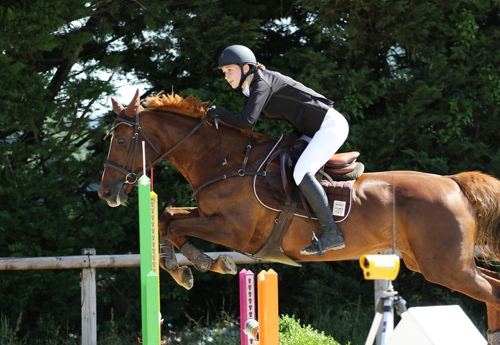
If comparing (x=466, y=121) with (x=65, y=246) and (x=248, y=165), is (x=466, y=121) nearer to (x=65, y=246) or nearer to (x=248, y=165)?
(x=248, y=165)

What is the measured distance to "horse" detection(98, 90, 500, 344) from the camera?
4758mm

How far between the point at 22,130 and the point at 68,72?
1014 mm

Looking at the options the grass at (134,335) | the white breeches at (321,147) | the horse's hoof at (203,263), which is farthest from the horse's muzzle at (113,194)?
the grass at (134,335)

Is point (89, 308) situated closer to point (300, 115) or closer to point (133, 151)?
point (133, 151)

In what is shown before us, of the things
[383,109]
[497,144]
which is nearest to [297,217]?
[383,109]

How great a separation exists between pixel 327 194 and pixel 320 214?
0.79 feet

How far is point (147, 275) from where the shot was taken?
11.2 feet

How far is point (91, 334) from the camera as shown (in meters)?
6.11

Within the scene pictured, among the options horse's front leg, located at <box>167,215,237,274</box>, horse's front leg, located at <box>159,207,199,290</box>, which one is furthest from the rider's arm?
horse's front leg, located at <box>159,207,199,290</box>

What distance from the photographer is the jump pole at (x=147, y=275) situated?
3.36m

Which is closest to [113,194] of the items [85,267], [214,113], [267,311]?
[214,113]

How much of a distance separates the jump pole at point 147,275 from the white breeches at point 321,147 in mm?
1262

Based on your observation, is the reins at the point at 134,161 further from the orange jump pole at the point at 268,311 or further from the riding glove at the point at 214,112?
the orange jump pole at the point at 268,311

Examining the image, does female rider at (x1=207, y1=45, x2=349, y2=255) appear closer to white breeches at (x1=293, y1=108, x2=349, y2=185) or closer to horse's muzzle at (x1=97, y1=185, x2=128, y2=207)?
white breeches at (x1=293, y1=108, x2=349, y2=185)
